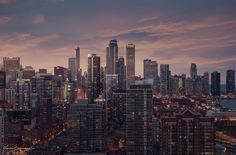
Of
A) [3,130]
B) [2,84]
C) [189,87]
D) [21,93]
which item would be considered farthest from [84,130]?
[189,87]

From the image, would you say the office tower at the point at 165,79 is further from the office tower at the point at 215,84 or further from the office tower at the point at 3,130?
the office tower at the point at 3,130

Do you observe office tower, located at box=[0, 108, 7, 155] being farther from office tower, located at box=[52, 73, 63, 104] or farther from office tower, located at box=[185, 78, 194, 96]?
office tower, located at box=[185, 78, 194, 96]

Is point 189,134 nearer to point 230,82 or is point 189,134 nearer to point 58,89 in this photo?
point 58,89

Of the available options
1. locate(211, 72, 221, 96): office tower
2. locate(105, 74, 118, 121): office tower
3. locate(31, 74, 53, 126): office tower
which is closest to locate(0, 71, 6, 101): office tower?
locate(31, 74, 53, 126): office tower

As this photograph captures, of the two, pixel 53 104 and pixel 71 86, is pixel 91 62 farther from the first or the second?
pixel 53 104

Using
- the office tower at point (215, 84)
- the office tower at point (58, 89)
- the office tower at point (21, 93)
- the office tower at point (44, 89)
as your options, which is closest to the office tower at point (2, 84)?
the office tower at point (21, 93)

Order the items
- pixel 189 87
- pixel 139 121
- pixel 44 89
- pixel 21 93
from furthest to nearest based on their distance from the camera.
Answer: pixel 189 87 < pixel 44 89 < pixel 21 93 < pixel 139 121
